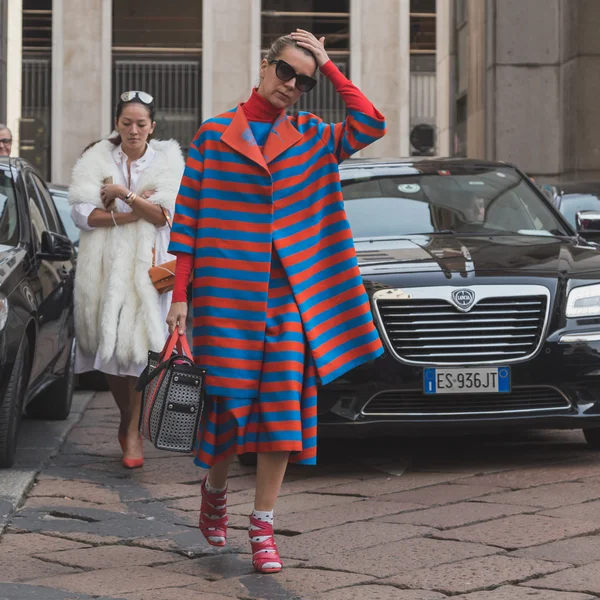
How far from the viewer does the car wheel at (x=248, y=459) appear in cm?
671

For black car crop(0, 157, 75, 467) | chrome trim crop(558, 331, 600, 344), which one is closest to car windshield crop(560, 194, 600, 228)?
black car crop(0, 157, 75, 467)

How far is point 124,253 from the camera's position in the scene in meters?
6.74

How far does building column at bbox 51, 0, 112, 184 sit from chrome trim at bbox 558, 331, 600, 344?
3024cm

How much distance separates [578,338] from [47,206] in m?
3.39

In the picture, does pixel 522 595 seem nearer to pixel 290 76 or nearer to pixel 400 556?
pixel 400 556

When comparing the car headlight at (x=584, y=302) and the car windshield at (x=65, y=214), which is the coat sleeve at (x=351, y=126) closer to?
the car headlight at (x=584, y=302)

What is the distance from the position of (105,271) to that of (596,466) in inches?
97.6

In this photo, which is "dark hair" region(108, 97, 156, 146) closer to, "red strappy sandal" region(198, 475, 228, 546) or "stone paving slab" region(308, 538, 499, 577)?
"red strappy sandal" region(198, 475, 228, 546)

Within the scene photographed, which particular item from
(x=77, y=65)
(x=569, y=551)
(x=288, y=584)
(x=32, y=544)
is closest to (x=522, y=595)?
(x=569, y=551)

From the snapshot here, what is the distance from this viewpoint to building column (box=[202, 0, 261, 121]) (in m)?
35.8

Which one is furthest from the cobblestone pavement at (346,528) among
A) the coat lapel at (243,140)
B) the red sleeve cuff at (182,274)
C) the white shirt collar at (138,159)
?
the white shirt collar at (138,159)

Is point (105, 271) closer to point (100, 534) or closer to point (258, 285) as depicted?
point (100, 534)

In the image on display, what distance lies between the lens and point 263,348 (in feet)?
14.8

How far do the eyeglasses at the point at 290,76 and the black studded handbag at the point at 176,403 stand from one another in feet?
3.05
